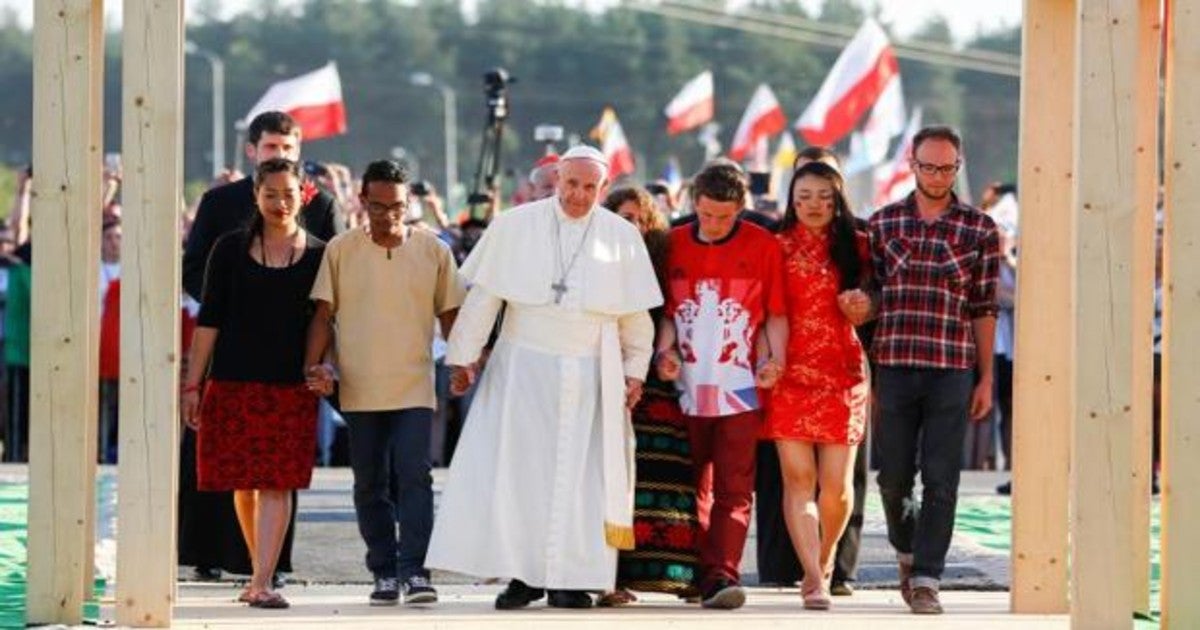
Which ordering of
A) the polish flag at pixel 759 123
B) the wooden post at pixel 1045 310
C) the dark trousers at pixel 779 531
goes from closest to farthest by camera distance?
the wooden post at pixel 1045 310 < the dark trousers at pixel 779 531 < the polish flag at pixel 759 123

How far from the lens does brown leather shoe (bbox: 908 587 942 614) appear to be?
1297cm

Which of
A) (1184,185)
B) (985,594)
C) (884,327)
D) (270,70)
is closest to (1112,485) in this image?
(1184,185)

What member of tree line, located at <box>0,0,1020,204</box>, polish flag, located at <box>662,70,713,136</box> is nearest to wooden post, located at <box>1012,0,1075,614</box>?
polish flag, located at <box>662,70,713,136</box>

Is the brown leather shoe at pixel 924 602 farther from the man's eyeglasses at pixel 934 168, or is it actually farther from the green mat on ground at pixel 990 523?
the green mat on ground at pixel 990 523

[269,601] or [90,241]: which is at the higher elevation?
[90,241]

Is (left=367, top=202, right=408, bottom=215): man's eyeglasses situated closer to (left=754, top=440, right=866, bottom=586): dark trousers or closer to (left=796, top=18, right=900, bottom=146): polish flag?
(left=754, top=440, right=866, bottom=586): dark trousers

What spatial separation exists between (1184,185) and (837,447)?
8.38 feet

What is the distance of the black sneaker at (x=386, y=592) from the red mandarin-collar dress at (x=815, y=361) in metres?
1.63

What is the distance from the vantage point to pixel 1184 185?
37.2 ft

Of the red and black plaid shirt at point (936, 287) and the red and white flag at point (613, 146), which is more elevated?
the red and white flag at point (613, 146)

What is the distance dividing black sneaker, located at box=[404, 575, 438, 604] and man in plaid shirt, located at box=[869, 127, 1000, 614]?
1.93 metres

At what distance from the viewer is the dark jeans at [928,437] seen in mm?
13156

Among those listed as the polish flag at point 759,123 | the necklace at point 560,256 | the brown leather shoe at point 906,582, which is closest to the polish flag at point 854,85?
the polish flag at point 759,123

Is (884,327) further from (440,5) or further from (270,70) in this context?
(440,5)
